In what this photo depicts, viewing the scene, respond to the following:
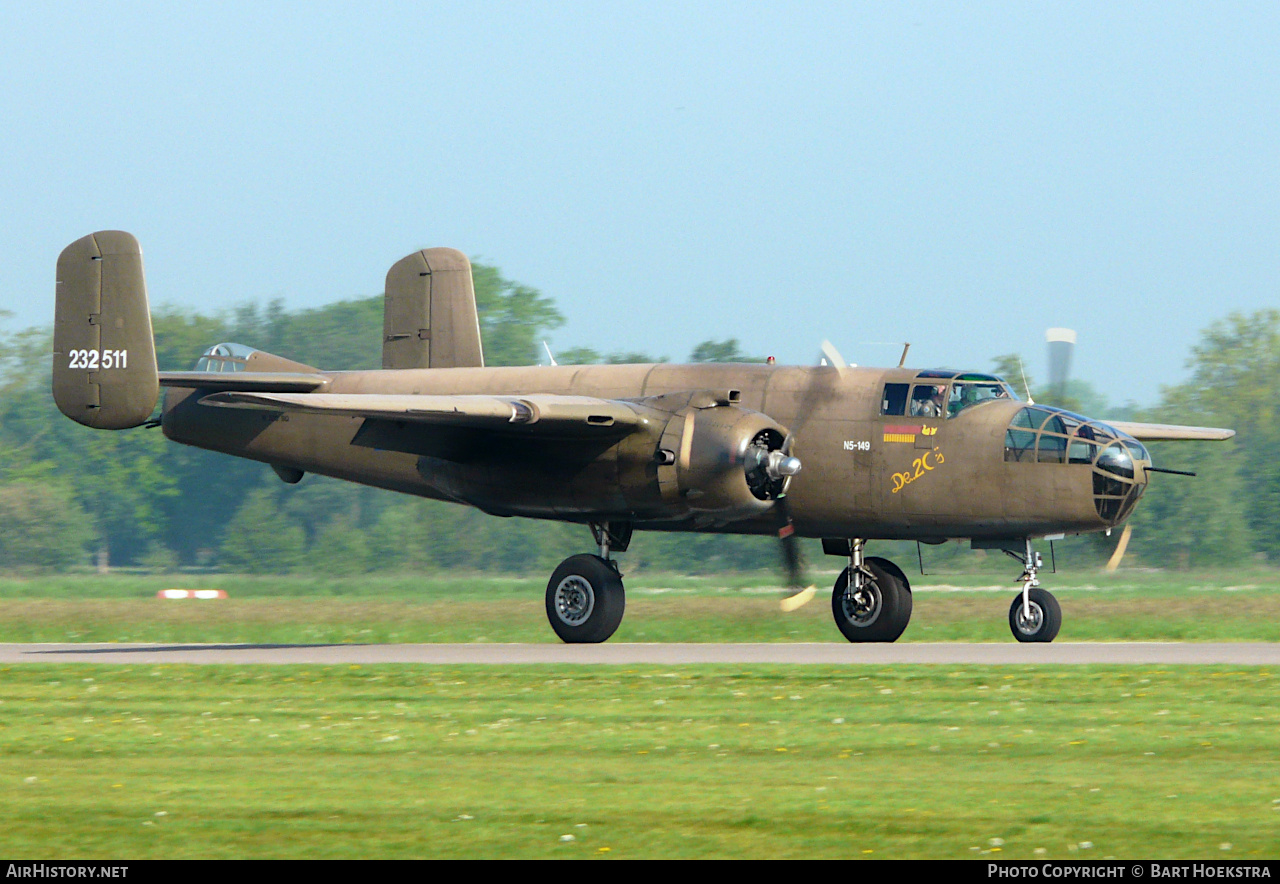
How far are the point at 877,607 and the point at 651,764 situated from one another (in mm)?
14722

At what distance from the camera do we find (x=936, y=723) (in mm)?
15906

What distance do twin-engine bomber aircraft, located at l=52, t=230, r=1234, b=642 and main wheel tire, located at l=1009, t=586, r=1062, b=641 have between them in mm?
32

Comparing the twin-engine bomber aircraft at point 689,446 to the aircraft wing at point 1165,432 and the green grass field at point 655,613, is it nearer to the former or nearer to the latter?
the aircraft wing at point 1165,432

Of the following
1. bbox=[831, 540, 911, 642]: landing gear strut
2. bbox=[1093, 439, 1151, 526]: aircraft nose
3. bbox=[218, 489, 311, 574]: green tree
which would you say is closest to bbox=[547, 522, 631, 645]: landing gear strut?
bbox=[831, 540, 911, 642]: landing gear strut

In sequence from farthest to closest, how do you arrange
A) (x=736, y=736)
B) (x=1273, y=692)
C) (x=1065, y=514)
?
(x=1065, y=514) → (x=1273, y=692) → (x=736, y=736)

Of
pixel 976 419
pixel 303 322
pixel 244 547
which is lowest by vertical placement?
pixel 244 547

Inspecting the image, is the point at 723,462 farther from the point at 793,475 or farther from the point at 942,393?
the point at 942,393

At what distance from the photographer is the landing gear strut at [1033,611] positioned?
2598cm

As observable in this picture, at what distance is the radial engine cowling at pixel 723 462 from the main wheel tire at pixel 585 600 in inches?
75.1

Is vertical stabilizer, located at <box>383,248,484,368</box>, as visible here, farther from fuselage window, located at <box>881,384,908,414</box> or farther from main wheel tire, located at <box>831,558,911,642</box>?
fuselage window, located at <box>881,384,908,414</box>

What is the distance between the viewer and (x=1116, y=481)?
24.8 metres

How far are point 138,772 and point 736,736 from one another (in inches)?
208

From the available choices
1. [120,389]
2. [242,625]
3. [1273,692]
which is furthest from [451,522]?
[1273,692]

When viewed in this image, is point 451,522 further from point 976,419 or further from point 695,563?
point 976,419
